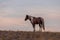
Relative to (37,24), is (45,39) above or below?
above

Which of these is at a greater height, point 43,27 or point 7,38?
point 7,38

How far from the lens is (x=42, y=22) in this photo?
20.8 metres

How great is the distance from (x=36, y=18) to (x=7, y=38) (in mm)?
8610

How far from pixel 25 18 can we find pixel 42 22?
1693mm

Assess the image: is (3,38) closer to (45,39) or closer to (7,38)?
(7,38)

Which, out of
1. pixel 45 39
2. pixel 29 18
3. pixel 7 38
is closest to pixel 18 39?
pixel 7 38

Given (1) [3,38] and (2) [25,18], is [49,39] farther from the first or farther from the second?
(2) [25,18]

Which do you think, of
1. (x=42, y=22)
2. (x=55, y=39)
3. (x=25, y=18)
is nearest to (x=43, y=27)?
(x=42, y=22)

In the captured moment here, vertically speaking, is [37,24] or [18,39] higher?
[18,39]

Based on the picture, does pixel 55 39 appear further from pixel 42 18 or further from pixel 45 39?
pixel 42 18

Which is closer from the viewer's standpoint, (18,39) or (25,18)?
(18,39)

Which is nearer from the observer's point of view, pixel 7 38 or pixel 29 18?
pixel 7 38

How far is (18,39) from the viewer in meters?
12.1

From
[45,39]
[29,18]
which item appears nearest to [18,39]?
[45,39]
